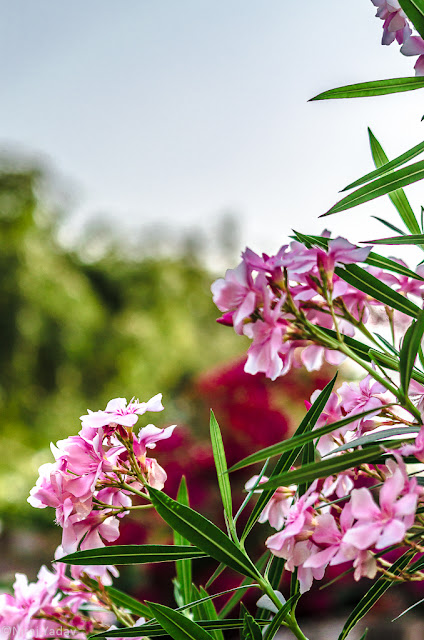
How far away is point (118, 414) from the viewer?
0.46 metres

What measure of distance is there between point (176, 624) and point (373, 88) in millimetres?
404

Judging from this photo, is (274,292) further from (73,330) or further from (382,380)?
(73,330)

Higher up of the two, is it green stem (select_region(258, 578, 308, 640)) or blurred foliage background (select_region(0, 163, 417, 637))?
blurred foliage background (select_region(0, 163, 417, 637))

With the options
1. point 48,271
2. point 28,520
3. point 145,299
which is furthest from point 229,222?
point 28,520

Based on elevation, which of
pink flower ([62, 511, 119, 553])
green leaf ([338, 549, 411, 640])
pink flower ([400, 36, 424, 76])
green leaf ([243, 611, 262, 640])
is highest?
pink flower ([400, 36, 424, 76])

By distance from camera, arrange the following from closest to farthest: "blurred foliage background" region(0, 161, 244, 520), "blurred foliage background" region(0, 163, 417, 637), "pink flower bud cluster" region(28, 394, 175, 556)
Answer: "pink flower bud cluster" region(28, 394, 175, 556) → "blurred foliage background" region(0, 163, 417, 637) → "blurred foliage background" region(0, 161, 244, 520)

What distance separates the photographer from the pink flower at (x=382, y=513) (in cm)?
34

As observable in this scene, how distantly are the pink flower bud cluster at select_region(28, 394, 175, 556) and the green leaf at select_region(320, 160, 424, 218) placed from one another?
0.19 m

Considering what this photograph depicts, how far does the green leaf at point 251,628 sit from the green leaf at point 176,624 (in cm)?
3

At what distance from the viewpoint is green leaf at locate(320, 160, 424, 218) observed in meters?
0.46

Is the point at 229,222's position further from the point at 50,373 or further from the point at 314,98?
the point at 314,98

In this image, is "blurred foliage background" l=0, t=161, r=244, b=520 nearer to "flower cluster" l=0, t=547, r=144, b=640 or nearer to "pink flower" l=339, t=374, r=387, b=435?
"flower cluster" l=0, t=547, r=144, b=640

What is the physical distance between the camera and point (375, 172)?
474mm

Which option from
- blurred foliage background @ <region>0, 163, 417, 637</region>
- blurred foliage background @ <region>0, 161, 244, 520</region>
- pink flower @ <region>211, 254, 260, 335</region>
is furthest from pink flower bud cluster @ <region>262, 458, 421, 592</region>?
blurred foliage background @ <region>0, 161, 244, 520</region>
